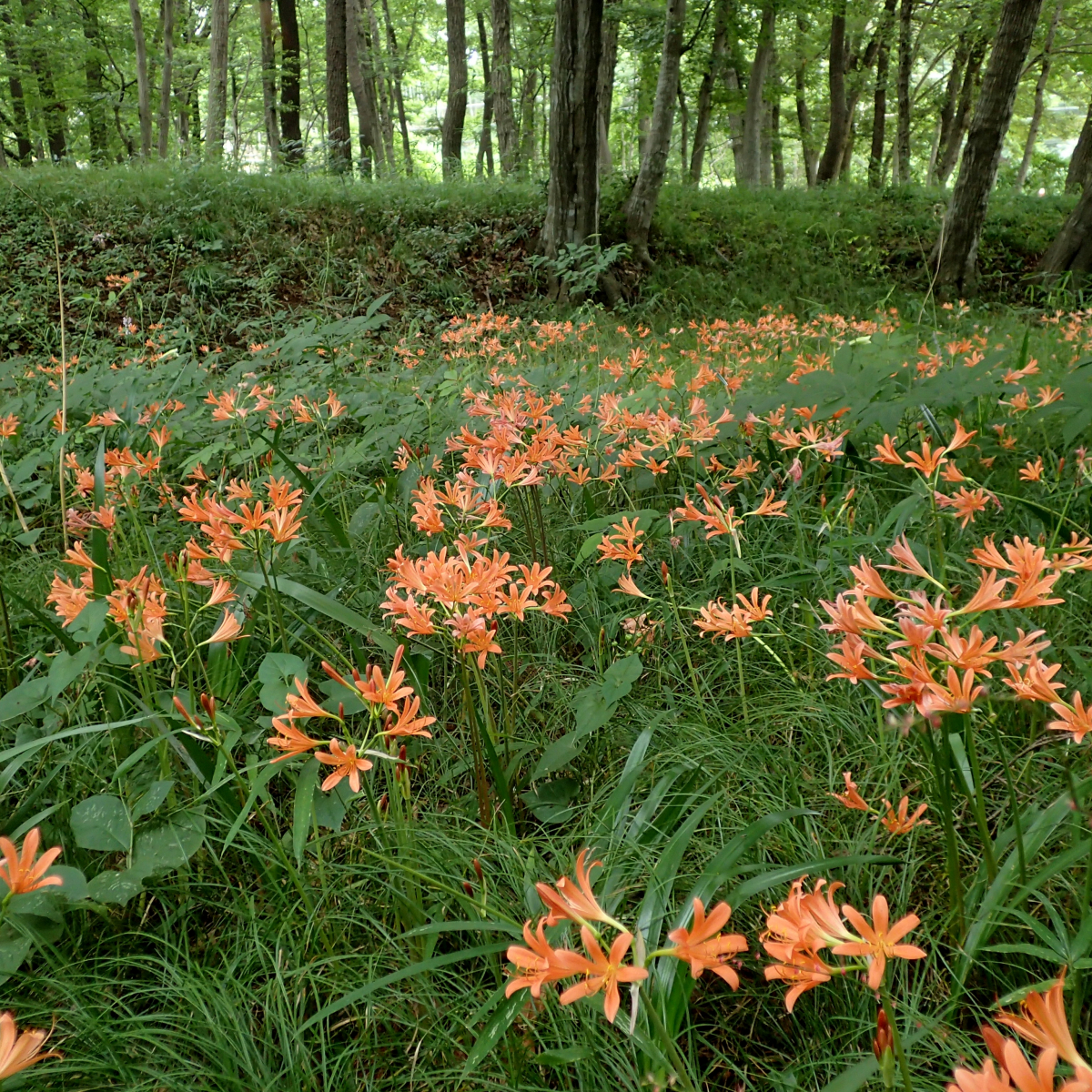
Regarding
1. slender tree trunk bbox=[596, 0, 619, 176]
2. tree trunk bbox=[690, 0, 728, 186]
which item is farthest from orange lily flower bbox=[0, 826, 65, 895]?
tree trunk bbox=[690, 0, 728, 186]

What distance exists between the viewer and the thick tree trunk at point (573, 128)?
21.0ft

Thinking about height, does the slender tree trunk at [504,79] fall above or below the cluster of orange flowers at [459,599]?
above

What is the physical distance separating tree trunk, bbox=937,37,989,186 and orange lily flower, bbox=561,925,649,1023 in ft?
57.7

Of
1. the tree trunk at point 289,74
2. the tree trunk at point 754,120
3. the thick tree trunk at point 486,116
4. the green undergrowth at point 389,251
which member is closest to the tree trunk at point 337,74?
the tree trunk at point 289,74

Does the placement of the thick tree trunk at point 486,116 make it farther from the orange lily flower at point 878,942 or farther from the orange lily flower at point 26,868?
the orange lily flower at point 878,942

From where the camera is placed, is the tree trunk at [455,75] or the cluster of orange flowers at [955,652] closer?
the cluster of orange flowers at [955,652]

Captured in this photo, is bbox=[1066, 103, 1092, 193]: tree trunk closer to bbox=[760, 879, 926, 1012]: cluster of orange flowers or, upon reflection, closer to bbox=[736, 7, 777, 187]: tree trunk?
bbox=[736, 7, 777, 187]: tree trunk

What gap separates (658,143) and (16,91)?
606 inches

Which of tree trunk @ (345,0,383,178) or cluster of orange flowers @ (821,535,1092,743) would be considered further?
tree trunk @ (345,0,383,178)

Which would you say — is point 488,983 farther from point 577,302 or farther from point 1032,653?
point 577,302

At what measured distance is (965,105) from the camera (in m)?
16.1

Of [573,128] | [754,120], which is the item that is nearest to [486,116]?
[754,120]

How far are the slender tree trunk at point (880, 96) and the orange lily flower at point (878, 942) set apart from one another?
12796 mm

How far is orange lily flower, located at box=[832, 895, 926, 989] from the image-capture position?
1.70ft
